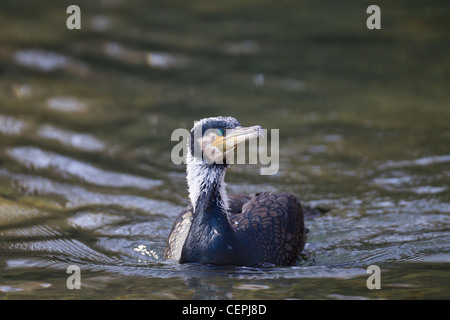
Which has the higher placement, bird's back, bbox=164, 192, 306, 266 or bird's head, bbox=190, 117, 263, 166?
bird's head, bbox=190, 117, 263, 166

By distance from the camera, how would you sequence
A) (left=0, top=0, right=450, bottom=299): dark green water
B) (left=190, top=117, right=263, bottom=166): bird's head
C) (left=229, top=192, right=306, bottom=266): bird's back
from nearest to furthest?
1. (left=190, top=117, right=263, bottom=166): bird's head
2. (left=0, top=0, right=450, bottom=299): dark green water
3. (left=229, top=192, right=306, bottom=266): bird's back

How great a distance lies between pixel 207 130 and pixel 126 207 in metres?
2.89

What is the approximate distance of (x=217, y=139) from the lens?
246 inches

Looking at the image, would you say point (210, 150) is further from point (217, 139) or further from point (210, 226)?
point (210, 226)

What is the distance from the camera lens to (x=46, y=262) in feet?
22.8

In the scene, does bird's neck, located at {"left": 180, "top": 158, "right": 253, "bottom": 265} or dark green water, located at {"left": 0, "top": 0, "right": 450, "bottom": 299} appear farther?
dark green water, located at {"left": 0, "top": 0, "right": 450, "bottom": 299}

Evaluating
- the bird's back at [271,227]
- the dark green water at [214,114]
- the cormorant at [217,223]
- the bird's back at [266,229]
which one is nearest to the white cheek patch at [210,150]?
the cormorant at [217,223]

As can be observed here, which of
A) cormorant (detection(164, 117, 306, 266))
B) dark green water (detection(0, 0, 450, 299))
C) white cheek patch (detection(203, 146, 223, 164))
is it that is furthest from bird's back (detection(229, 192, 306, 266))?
white cheek patch (detection(203, 146, 223, 164))

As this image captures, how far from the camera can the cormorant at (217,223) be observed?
20.5 ft

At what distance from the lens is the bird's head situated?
20.2ft

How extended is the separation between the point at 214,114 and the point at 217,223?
Answer: 5.60m

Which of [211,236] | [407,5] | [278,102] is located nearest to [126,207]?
[211,236]

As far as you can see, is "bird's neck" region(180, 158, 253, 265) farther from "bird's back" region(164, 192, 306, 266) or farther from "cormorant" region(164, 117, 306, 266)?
"bird's back" region(164, 192, 306, 266)

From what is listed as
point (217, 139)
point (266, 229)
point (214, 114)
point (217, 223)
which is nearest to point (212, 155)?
point (217, 139)
